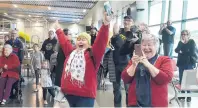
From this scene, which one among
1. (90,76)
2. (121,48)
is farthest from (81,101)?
(121,48)

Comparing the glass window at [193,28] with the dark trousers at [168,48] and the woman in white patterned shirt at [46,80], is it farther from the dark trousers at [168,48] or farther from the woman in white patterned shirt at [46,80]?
the woman in white patterned shirt at [46,80]

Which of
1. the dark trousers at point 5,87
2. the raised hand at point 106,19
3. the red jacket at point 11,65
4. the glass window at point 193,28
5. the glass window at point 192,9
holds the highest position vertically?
the glass window at point 192,9

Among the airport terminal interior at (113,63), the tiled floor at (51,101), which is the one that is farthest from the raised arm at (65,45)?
the tiled floor at (51,101)

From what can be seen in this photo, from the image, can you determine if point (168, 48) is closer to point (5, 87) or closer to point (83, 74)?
point (5, 87)

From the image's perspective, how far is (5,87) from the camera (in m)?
4.84

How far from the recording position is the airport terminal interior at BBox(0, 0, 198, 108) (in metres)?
2.03

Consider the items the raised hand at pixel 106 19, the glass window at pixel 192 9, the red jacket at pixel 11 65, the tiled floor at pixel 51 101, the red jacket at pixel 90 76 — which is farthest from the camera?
the glass window at pixel 192 9

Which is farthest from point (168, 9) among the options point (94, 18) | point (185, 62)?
point (94, 18)

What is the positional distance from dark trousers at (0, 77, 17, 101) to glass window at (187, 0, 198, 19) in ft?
14.9

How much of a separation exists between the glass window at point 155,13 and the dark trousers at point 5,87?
634 cm

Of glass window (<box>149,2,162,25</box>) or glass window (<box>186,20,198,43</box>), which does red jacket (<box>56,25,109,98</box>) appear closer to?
glass window (<box>186,20,198,43</box>)

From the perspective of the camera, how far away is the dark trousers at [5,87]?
4793 mm

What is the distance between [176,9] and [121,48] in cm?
547

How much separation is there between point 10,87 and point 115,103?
5.85 feet
